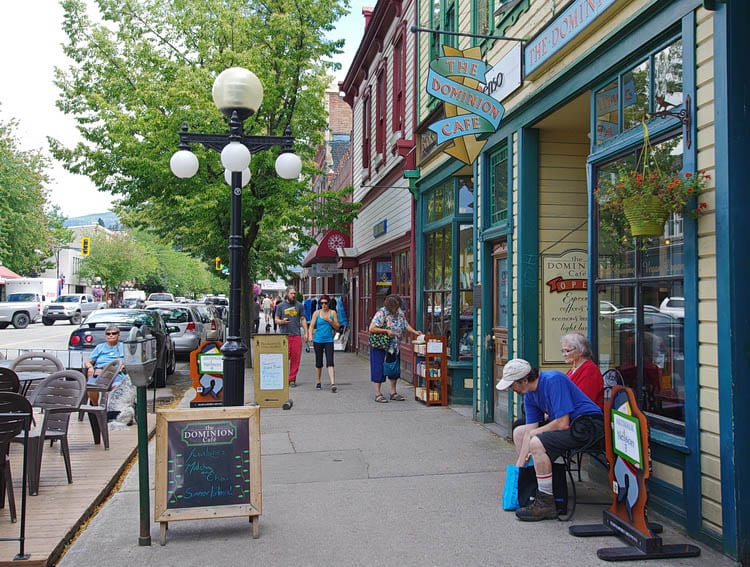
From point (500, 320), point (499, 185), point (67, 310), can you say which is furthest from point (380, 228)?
point (67, 310)

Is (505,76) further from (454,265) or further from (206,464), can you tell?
(206,464)

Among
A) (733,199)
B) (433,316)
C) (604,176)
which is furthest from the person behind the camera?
(433,316)

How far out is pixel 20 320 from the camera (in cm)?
4047

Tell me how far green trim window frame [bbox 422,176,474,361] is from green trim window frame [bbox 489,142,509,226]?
1387 mm

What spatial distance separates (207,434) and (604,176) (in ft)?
13.4

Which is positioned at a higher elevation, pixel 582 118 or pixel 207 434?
pixel 582 118

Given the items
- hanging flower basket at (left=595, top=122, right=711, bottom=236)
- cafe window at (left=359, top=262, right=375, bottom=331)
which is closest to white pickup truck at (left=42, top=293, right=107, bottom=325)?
cafe window at (left=359, top=262, right=375, bottom=331)

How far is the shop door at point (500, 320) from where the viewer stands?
9270 mm

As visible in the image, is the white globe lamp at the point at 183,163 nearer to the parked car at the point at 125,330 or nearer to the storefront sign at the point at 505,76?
the storefront sign at the point at 505,76

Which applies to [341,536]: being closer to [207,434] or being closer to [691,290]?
[207,434]

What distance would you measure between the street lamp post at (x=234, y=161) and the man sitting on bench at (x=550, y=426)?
Result: 101 inches

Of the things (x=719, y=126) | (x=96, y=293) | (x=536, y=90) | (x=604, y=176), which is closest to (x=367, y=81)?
(x=536, y=90)

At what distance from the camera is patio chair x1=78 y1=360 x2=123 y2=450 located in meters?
8.16

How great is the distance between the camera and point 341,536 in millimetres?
5297
